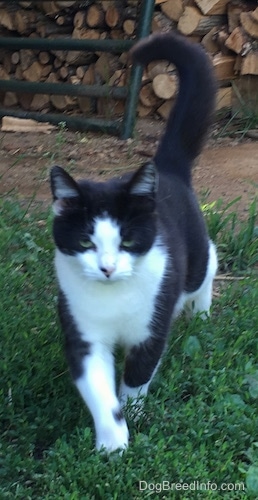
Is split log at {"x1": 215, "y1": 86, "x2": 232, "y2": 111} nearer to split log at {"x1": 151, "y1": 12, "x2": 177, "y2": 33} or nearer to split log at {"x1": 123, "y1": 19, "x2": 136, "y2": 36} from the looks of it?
split log at {"x1": 151, "y1": 12, "x2": 177, "y2": 33}

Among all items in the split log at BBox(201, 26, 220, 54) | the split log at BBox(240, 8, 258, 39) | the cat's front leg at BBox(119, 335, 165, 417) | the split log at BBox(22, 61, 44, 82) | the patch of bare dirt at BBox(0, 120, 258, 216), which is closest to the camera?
the cat's front leg at BBox(119, 335, 165, 417)

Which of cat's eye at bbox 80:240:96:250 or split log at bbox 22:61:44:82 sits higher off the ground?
cat's eye at bbox 80:240:96:250

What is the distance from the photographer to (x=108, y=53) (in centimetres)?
578

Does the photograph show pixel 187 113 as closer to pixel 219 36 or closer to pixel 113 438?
pixel 113 438

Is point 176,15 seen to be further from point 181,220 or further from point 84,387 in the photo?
point 84,387

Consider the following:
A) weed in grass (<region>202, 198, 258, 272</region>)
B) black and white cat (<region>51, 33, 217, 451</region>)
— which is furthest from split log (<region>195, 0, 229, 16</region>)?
black and white cat (<region>51, 33, 217, 451</region>)

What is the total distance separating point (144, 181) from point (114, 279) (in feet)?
0.88

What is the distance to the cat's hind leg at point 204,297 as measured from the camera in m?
2.88

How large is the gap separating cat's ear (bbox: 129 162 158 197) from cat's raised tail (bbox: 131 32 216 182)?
65cm

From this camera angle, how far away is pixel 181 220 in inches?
104

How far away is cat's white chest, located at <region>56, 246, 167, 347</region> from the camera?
2.21 m

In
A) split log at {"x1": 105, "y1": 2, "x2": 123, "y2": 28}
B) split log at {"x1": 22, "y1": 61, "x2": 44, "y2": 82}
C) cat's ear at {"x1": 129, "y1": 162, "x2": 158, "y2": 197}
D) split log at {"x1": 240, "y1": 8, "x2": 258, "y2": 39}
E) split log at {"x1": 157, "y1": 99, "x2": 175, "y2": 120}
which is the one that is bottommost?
split log at {"x1": 22, "y1": 61, "x2": 44, "y2": 82}

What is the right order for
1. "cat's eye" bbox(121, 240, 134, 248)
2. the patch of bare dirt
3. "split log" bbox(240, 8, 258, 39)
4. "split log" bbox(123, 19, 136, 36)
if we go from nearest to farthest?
"cat's eye" bbox(121, 240, 134, 248) → the patch of bare dirt → "split log" bbox(240, 8, 258, 39) → "split log" bbox(123, 19, 136, 36)

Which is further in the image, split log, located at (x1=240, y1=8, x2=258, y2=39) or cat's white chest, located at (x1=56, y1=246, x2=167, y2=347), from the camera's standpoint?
split log, located at (x1=240, y1=8, x2=258, y2=39)
